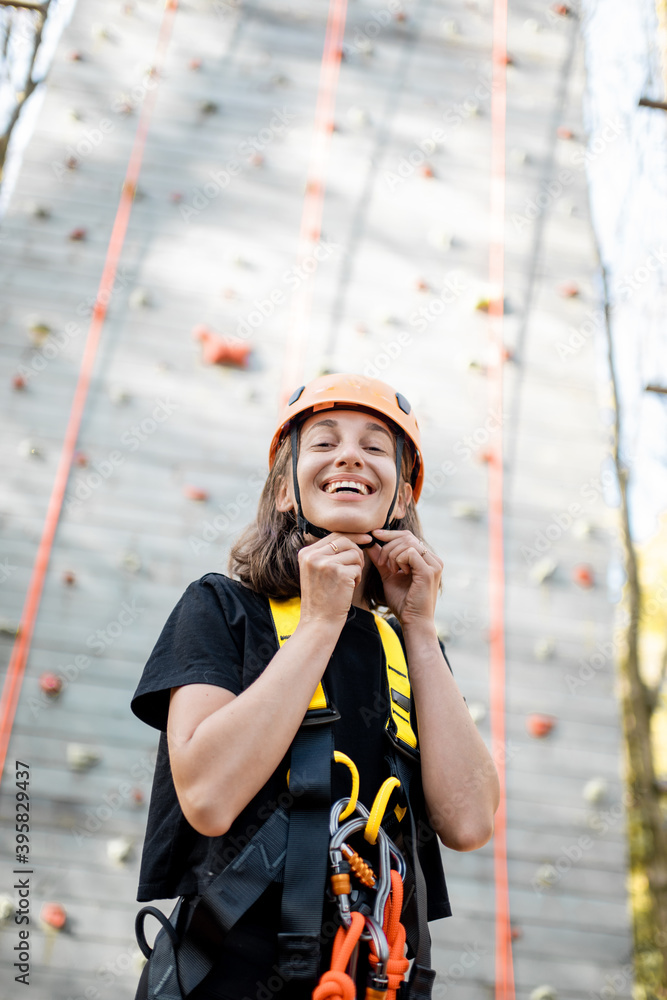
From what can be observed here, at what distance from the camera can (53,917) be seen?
10.2 feet

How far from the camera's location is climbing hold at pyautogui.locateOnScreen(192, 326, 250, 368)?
4.17 meters

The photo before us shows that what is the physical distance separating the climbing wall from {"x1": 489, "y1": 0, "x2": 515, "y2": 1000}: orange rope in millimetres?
45

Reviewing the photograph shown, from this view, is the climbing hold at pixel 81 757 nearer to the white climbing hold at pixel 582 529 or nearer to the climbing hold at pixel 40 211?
the white climbing hold at pixel 582 529

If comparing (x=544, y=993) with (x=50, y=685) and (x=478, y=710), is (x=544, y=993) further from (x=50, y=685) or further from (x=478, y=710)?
(x=50, y=685)

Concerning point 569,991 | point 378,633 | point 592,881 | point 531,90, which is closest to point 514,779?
point 592,881

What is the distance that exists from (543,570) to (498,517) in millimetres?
357

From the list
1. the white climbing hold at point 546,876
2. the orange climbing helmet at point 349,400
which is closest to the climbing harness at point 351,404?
the orange climbing helmet at point 349,400

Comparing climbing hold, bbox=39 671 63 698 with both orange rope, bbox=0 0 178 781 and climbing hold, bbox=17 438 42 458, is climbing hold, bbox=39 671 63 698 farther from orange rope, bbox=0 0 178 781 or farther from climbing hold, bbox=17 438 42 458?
climbing hold, bbox=17 438 42 458

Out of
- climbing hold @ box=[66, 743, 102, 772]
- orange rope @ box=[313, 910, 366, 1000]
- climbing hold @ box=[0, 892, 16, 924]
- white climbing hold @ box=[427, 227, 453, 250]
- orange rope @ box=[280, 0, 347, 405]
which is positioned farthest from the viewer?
white climbing hold @ box=[427, 227, 453, 250]

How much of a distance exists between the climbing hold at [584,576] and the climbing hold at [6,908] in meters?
2.93

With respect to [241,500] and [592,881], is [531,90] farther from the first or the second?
[592,881]

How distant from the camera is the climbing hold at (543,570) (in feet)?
13.0

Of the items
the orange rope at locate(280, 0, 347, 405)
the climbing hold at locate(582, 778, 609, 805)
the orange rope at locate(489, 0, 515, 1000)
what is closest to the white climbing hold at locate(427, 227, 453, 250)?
the orange rope at locate(489, 0, 515, 1000)

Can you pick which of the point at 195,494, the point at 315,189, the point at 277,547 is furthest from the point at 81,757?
the point at 315,189
